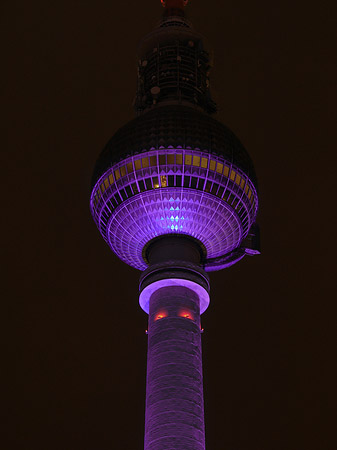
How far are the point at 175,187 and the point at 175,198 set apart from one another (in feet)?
2.86

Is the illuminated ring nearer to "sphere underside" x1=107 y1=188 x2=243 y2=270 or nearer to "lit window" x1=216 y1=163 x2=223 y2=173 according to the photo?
"sphere underside" x1=107 y1=188 x2=243 y2=270

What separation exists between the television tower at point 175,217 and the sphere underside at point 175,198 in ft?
0.25

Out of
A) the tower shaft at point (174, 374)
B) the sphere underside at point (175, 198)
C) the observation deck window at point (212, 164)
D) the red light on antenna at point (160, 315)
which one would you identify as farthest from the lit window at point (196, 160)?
the red light on antenna at point (160, 315)

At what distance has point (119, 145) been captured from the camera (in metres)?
52.4

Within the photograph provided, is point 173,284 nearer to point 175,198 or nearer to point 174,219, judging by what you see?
point 174,219

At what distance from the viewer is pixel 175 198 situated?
49.9 meters

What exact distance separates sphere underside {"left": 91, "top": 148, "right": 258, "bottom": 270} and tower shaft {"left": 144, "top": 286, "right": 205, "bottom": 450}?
5478mm

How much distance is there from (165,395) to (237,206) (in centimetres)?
1627

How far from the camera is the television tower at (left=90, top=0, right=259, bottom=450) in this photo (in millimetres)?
45062

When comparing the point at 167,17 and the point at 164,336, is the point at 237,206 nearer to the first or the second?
the point at 164,336

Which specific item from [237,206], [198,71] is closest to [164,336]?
[237,206]

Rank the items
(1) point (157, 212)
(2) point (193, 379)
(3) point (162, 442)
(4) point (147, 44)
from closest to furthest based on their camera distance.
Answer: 1. (3) point (162, 442)
2. (2) point (193, 379)
3. (1) point (157, 212)
4. (4) point (147, 44)

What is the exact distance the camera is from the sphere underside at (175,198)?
1962 inches

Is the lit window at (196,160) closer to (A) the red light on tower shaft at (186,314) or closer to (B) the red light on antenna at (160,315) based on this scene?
(A) the red light on tower shaft at (186,314)
